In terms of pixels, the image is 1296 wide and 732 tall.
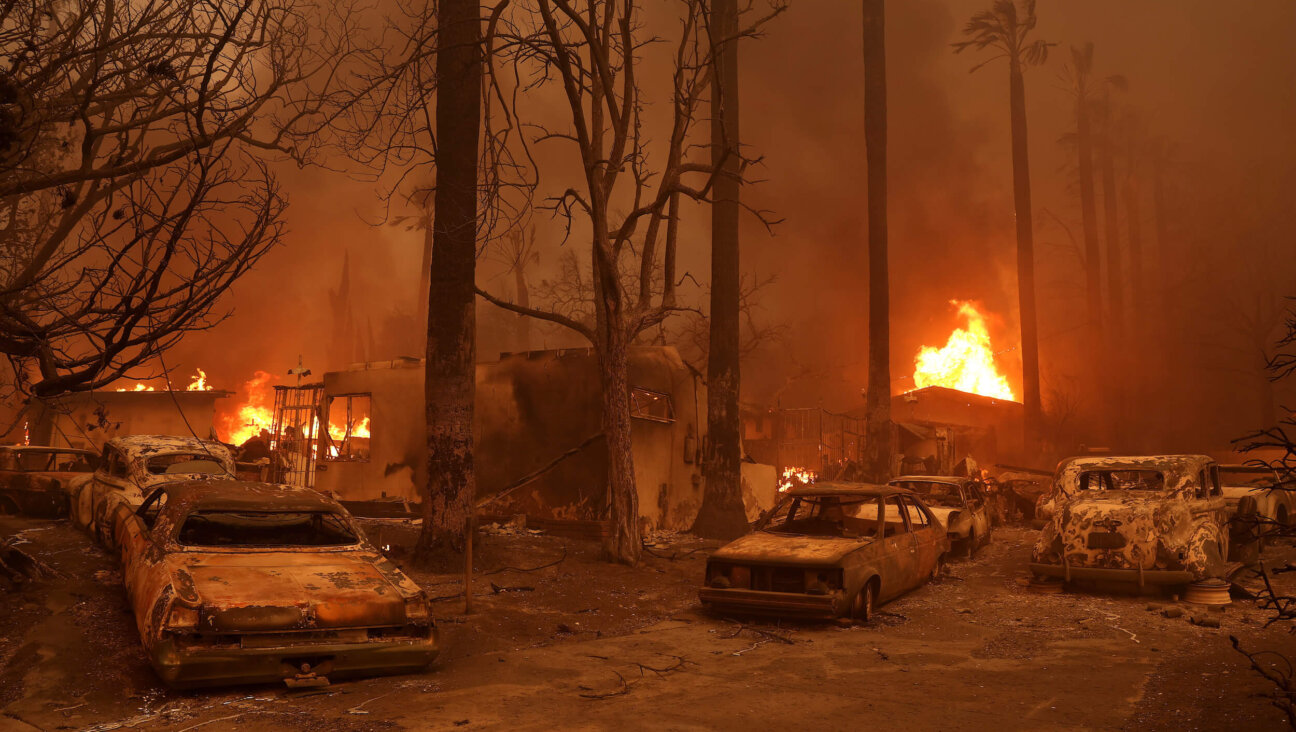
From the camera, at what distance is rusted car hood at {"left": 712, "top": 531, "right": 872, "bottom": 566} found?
27.9 ft

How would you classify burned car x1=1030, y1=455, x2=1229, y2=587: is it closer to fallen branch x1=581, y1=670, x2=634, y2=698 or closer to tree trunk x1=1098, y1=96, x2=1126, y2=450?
fallen branch x1=581, y1=670, x2=634, y2=698

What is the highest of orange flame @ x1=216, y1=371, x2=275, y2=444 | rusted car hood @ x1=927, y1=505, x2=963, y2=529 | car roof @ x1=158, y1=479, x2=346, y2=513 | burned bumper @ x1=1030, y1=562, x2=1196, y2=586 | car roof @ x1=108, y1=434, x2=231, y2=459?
orange flame @ x1=216, y1=371, x2=275, y2=444

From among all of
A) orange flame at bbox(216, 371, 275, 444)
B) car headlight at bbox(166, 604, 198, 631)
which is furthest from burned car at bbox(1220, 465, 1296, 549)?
orange flame at bbox(216, 371, 275, 444)

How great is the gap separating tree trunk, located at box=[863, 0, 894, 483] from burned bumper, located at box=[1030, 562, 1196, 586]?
31.0ft

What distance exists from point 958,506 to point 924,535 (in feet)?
13.5

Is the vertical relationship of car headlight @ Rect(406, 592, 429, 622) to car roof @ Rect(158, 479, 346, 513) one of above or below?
below

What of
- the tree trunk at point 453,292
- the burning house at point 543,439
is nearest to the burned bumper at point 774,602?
the tree trunk at point 453,292

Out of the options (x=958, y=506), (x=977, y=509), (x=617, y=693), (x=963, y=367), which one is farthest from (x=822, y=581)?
(x=963, y=367)

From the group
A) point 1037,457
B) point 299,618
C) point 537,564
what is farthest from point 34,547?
point 1037,457

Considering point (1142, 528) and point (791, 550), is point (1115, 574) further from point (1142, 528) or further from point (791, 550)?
point (791, 550)

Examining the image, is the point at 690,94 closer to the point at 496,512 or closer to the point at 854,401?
the point at 496,512

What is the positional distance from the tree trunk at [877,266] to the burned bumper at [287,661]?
50.9ft

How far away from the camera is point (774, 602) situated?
8445 mm

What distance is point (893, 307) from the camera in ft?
185
